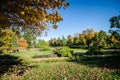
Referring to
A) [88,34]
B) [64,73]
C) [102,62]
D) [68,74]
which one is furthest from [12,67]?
[88,34]

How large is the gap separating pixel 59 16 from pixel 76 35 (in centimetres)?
11858

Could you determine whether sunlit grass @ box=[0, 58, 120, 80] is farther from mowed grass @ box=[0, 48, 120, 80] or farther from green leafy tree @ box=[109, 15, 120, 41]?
green leafy tree @ box=[109, 15, 120, 41]

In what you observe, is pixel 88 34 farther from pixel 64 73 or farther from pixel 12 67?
pixel 64 73

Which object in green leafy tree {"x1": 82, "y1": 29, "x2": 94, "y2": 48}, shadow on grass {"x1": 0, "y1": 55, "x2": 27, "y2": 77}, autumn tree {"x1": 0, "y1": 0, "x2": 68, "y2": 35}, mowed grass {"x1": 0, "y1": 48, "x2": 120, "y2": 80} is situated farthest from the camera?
Result: green leafy tree {"x1": 82, "y1": 29, "x2": 94, "y2": 48}

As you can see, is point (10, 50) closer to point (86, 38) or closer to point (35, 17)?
point (35, 17)

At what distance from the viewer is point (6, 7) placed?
9.16 m

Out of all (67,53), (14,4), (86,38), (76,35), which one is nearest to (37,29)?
(14,4)

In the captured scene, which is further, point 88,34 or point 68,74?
point 88,34

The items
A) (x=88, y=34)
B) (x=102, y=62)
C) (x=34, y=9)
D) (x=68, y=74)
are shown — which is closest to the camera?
(x=34, y=9)

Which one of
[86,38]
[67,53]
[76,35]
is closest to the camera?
[67,53]

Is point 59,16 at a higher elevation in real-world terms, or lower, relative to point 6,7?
lower

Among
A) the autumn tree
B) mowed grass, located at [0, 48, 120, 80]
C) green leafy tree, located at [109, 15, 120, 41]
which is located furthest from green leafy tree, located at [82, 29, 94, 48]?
the autumn tree

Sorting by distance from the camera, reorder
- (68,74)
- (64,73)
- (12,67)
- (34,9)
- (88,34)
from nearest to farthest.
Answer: (34,9), (68,74), (64,73), (12,67), (88,34)

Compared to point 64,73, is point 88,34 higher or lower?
higher
